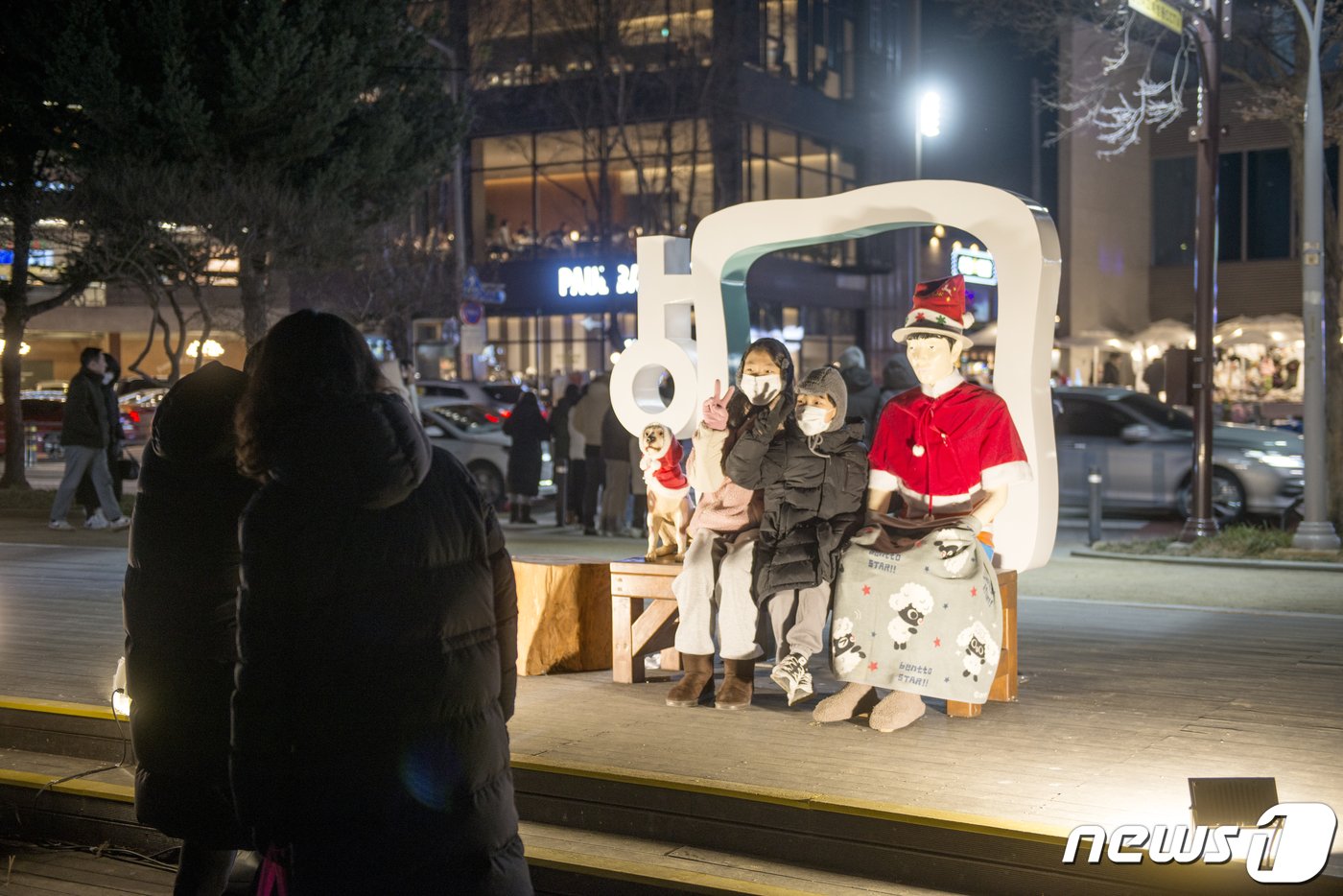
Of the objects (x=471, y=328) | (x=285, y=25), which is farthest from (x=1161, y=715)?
(x=471, y=328)

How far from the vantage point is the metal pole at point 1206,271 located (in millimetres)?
14234

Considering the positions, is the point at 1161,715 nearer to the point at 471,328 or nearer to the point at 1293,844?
the point at 1293,844

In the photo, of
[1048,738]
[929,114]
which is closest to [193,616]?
[1048,738]

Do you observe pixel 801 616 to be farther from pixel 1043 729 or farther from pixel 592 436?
pixel 592 436

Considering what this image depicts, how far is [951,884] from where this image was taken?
5129 mm

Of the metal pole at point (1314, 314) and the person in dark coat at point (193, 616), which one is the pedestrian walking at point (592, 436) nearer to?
the metal pole at point (1314, 314)

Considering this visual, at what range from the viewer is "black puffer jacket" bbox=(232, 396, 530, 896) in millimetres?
3236

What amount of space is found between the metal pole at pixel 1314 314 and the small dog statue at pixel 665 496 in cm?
771

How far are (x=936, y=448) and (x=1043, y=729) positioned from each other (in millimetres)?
1318

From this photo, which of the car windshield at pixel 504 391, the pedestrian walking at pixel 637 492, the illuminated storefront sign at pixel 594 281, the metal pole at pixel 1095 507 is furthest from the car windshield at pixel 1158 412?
the illuminated storefront sign at pixel 594 281

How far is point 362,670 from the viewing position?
3250 mm

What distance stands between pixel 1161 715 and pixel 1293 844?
81.4 inches

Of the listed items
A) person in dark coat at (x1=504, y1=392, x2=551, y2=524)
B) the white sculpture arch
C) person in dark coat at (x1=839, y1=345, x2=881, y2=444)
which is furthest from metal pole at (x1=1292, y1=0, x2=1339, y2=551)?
person in dark coat at (x1=504, y1=392, x2=551, y2=524)

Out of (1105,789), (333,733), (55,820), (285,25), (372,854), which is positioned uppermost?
(285,25)
